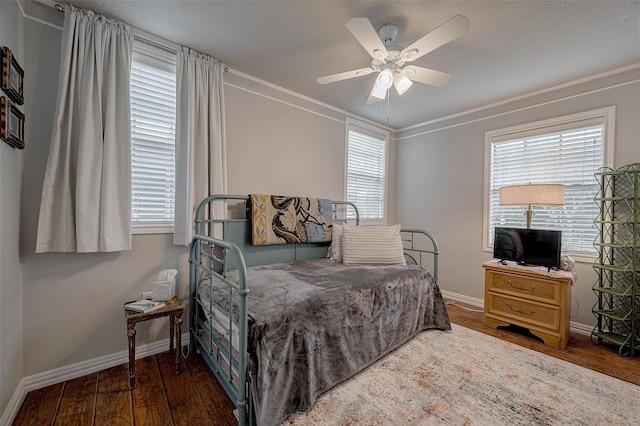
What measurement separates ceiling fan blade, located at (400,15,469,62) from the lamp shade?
65.9 inches

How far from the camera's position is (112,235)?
182 centimetres

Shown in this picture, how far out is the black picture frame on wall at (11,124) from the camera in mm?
1338

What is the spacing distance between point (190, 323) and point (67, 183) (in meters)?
1.27

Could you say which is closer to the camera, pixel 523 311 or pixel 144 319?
pixel 144 319

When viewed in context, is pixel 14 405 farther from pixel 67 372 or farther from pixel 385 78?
pixel 385 78

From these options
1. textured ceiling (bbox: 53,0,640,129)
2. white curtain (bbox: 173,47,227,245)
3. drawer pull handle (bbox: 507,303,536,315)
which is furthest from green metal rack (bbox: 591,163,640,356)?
white curtain (bbox: 173,47,227,245)

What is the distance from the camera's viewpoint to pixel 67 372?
5.79 feet

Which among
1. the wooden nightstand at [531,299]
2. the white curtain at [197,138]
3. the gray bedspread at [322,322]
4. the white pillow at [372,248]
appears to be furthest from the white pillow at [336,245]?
the wooden nightstand at [531,299]

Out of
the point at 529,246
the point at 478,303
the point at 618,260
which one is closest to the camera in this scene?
the point at 618,260

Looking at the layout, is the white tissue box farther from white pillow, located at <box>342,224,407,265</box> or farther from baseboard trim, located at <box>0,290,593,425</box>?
white pillow, located at <box>342,224,407,265</box>

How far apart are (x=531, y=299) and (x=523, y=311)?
0.46 feet

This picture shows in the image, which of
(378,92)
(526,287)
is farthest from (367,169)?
(526,287)

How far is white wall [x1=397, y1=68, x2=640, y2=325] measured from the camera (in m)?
2.42

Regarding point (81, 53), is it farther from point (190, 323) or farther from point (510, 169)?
point (510, 169)
